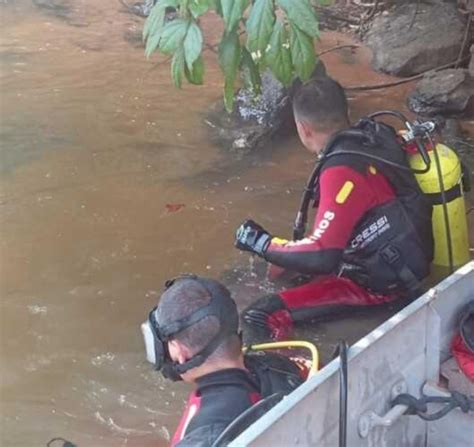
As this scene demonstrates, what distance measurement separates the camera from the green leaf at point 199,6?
2561mm

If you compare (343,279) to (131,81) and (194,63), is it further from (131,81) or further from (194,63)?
(131,81)

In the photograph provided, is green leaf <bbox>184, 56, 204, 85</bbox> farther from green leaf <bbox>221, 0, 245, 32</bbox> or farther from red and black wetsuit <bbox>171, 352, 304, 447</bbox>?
red and black wetsuit <bbox>171, 352, 304, 447</bbox>

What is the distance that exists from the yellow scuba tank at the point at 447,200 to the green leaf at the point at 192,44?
1617 millimetres

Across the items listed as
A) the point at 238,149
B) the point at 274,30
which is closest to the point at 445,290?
the point at 274,30

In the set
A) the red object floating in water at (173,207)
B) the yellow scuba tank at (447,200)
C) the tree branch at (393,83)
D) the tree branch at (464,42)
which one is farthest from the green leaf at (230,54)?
the tree branch at (464,42)

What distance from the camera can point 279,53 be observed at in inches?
107

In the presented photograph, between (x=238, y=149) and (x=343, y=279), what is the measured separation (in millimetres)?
2822

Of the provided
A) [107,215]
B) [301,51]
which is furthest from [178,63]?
[107,215]

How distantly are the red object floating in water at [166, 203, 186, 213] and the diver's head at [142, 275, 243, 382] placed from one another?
3411 millimetres

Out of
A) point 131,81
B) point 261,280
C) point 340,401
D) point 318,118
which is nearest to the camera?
point 340,401

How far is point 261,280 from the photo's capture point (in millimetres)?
4941

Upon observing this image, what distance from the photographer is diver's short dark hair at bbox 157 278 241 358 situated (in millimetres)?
2584

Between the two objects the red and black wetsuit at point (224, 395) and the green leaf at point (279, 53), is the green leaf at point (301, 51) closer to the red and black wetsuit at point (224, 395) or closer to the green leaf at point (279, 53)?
the green leaf at point (279, 53)

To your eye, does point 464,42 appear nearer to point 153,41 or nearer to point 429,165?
point 429,165
